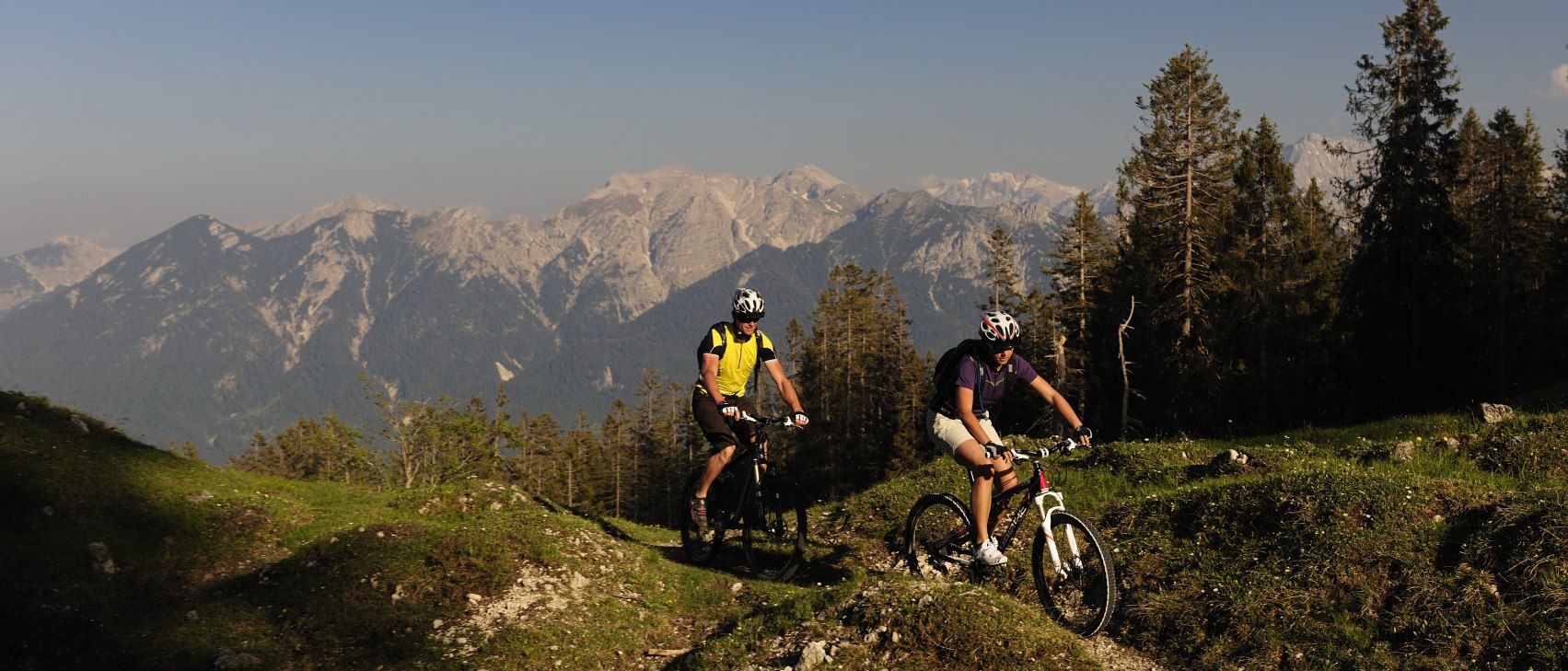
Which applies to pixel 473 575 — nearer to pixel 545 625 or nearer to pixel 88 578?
pixel 545 625

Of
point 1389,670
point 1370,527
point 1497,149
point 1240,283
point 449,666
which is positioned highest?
point 1497,149

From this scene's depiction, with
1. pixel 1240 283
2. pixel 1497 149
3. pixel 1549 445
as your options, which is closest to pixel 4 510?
pixel 1549 445

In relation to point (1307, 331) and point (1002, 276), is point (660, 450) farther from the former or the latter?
point (1307, 331)

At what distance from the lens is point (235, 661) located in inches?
343

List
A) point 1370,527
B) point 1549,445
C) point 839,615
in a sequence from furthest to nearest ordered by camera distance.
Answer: point 1549,445 → point 1370,527 → point 839,615

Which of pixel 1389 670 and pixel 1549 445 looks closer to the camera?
pixel 1389 670

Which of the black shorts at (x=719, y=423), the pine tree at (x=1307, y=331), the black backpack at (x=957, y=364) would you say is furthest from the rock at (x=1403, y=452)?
the pine tree at (x=1307, y=331)

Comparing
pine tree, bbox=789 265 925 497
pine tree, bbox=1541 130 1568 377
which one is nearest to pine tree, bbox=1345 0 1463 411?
pine tree, bbox=1541 130 1568 377

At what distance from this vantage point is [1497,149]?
41.5 meters

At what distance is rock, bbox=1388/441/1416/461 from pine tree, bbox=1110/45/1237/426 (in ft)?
81.9

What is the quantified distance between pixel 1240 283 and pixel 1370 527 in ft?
115

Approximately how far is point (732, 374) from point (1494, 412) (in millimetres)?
12760

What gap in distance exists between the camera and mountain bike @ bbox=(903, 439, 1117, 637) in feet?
Answer: 26.7

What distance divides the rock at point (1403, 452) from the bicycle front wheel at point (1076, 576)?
251 inches
